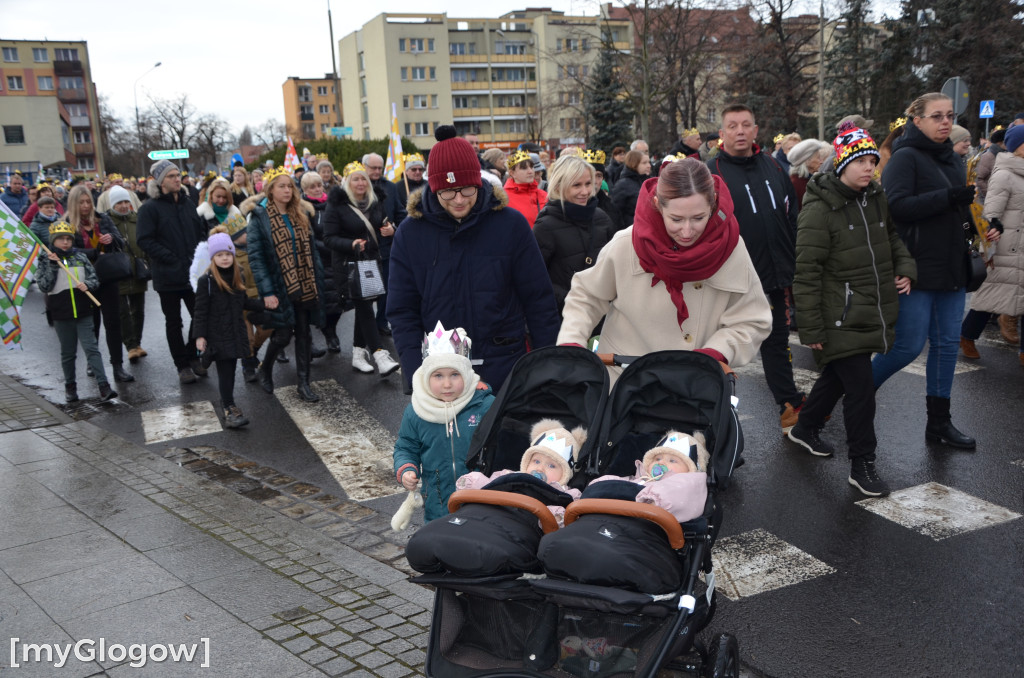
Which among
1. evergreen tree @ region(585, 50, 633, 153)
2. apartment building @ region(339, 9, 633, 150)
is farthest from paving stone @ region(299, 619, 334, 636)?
apartment building @ region(339, 9, 633, 150)

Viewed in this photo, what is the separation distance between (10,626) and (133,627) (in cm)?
67

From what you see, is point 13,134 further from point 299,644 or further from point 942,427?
point 942,427

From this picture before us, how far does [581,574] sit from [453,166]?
7.99 ft

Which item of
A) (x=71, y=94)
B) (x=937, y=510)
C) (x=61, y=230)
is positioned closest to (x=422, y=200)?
(x=937, y=510)

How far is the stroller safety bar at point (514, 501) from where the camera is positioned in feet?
9.93

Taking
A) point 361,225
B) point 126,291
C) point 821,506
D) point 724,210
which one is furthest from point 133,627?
point 126,291

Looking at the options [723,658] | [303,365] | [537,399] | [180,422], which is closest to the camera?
[723,658]

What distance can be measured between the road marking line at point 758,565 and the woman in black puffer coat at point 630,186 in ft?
17.9

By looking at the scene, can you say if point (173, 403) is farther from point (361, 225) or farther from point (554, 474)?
point (554, 474)

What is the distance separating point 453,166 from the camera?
4426 mm

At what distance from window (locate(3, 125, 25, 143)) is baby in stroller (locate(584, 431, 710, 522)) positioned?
97.6m

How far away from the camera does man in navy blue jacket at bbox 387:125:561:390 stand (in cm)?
459

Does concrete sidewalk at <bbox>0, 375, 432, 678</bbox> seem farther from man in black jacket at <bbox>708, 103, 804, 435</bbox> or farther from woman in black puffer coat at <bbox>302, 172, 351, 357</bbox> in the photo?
man in black jacket at <bbox>708, 103, 804, 435</bbox>

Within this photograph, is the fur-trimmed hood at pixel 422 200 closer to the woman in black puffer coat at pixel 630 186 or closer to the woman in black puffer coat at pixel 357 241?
the woman in black puffer coat at pixel 357 241
